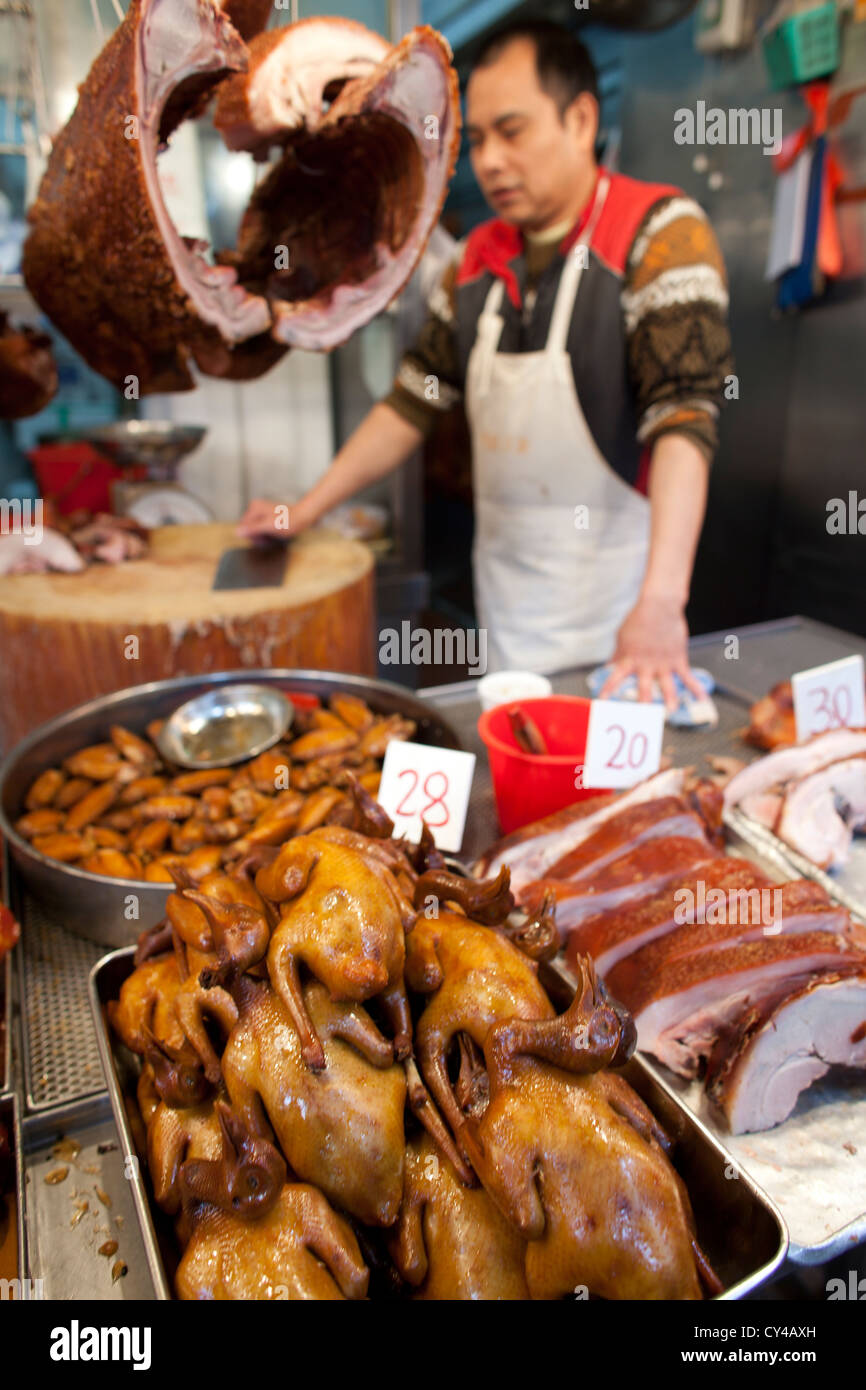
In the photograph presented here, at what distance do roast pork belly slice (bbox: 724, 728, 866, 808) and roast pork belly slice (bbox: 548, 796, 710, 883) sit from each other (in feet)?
0.92

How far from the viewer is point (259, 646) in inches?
102

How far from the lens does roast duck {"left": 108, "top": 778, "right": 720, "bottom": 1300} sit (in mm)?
812

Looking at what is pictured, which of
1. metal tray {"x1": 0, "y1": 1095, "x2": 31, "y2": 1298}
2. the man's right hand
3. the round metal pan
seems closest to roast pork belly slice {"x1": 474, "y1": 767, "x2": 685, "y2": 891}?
the round metal pan

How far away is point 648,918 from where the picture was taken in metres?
1.40

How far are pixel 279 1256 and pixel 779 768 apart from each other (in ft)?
4.85

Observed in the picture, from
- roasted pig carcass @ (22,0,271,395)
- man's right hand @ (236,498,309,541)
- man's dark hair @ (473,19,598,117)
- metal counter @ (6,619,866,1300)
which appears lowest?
metal counter @ (6,619,866,1300)

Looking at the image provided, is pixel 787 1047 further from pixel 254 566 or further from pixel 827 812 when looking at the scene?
pixel 254 566

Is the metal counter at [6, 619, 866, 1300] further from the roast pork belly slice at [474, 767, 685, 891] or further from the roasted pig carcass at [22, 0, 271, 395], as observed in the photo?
the roasted pig carcass at [22, 0, 271, 395]

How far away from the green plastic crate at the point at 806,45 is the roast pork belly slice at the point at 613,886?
16.3 feet

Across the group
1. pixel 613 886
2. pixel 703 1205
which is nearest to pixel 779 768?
pixel 613 886

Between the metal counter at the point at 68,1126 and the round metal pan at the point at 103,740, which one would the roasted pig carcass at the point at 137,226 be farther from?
the metal counter at the point at 68,1126

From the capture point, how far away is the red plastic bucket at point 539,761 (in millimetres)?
1790

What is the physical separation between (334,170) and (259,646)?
4.20 feet

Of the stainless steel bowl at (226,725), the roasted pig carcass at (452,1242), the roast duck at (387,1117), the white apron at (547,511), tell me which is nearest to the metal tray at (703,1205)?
the roast duck at (387,1117)
